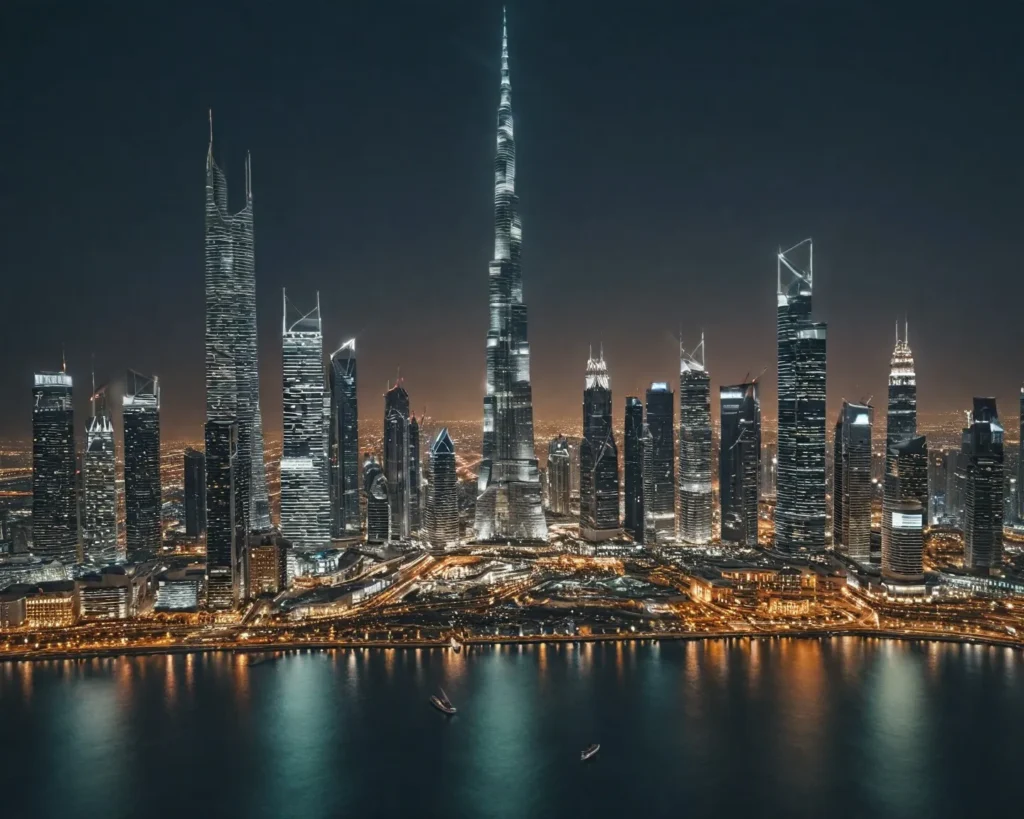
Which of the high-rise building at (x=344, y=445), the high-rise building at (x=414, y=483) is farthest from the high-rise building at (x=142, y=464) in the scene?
the high-rise building at (x=414, y=483)

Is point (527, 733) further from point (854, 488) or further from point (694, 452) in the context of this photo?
point (694, 452)

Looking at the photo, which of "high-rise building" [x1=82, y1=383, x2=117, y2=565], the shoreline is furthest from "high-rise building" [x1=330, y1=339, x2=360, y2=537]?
the shoreline

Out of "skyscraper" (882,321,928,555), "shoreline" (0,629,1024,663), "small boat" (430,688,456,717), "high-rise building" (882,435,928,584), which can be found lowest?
"small boat" (430,688,456,717)

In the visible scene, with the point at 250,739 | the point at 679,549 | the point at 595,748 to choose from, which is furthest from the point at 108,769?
the point at 679,549

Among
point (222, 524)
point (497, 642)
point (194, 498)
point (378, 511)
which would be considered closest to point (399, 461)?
point (378, 511)

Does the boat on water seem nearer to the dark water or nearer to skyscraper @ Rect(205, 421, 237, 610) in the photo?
the dark water

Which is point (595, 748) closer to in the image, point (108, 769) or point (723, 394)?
point (108, 769)
